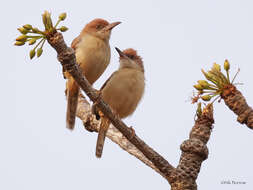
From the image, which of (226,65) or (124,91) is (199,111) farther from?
(124,91)

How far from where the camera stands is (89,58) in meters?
Answer: 6.79

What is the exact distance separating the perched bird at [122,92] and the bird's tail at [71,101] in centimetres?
54

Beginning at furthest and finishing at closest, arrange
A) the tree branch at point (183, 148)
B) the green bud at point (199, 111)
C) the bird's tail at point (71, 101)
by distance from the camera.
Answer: the bird's tail at point (71, 101), the tree branch at point (183, 148), the green bud at point (199, 111)

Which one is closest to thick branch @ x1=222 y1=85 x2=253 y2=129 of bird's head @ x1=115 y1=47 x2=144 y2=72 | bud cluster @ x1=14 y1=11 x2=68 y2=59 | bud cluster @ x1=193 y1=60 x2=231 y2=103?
bud cluster @ x1=193 y1=60 x2=231 y2=103

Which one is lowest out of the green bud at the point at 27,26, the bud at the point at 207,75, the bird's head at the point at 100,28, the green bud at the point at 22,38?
the bud at the point at 207,75

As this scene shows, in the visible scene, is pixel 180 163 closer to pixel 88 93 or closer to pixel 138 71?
pixel 88 93

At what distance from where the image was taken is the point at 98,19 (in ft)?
26.0

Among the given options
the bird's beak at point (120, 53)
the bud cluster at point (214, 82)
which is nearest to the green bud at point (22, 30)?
the bud cluster at point (214, 82)

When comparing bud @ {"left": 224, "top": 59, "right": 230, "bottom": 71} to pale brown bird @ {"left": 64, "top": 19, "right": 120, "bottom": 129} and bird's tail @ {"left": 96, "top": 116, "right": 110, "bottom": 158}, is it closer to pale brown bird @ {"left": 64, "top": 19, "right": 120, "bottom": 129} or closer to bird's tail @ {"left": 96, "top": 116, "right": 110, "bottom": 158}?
pale brown bird @ {"left": 64, "top": 19, "right": 120, "bottom": 129}

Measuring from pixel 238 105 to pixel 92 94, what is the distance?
71.3 inches

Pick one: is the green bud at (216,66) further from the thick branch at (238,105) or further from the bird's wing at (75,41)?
the bird's wing at (75,41)

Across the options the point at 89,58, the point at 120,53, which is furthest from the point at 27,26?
the point at 120,53

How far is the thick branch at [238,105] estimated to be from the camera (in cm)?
390

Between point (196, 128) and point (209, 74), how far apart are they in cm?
109
